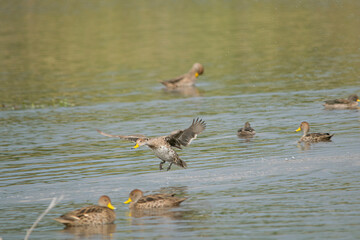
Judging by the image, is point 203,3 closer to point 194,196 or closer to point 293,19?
point 293,19

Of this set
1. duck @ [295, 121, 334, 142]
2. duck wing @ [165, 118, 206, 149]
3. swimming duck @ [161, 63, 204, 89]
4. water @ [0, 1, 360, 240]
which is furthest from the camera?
swimming duck @ [161, 63, 204, 89]

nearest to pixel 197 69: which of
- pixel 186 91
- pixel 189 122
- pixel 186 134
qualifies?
pixel 186 91

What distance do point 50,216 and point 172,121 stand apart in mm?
9870

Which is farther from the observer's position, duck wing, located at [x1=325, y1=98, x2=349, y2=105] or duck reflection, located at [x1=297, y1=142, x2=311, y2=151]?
duck wing, located at [x1=325, y1=98, x2=349, y2=105]

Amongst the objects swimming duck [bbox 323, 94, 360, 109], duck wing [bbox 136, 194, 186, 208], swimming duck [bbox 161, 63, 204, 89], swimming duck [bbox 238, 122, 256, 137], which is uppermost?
swimming duck [bbox 161, 63, 204, 89]

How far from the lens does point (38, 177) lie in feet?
53.6

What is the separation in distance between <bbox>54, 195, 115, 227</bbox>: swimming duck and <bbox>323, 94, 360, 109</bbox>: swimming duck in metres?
11.5

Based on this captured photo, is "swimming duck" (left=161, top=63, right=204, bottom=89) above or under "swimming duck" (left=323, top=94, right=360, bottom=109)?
above

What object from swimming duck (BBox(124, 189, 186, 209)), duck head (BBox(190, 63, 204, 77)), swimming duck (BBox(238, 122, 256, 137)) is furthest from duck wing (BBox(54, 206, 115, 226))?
duck head (BBox(190, 63, 204, 77))

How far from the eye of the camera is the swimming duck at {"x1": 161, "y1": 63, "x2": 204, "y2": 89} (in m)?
30.8

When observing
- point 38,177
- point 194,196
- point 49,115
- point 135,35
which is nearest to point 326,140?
point 194,196

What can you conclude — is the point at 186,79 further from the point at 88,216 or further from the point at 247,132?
the point at 88,216

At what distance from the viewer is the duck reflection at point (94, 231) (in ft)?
38.7

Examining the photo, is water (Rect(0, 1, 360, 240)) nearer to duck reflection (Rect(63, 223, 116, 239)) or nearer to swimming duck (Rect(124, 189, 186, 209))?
duck reflection (Rect(63, 223, 116, 239))
